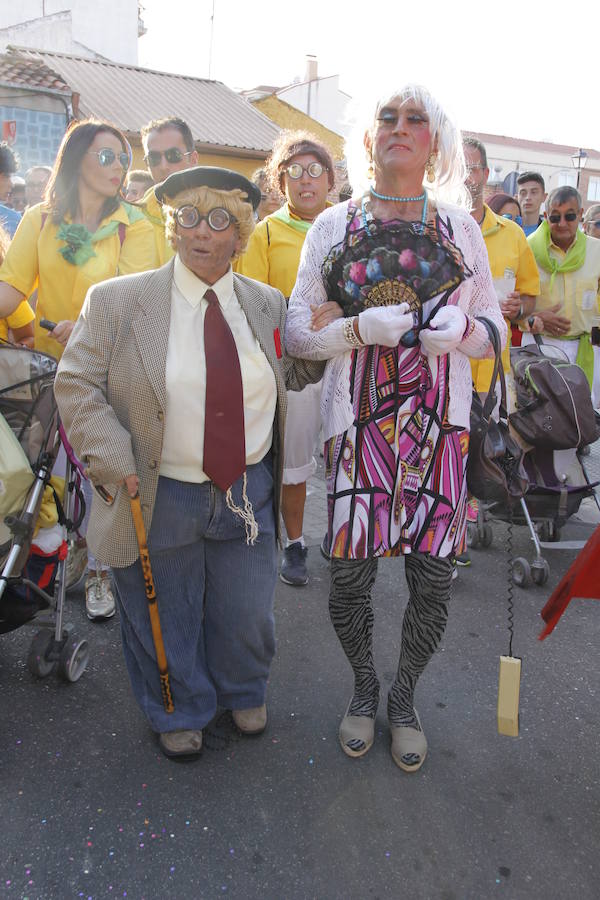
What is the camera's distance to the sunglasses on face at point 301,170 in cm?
380

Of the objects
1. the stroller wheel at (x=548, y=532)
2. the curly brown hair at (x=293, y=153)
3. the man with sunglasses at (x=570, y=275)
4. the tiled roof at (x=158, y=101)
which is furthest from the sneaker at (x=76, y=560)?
the tiled roof at (x=158, y=101)

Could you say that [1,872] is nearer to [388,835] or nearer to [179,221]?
[388,835]

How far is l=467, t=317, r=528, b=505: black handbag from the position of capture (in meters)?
2.50

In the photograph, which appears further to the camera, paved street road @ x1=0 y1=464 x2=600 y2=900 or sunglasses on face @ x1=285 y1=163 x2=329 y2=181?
sunglasses on face @ x1=285 y1=163 x2=329 y2=181

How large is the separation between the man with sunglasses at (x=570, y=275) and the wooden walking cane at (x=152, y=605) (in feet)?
→ 11.2

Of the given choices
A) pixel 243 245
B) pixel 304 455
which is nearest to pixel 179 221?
pixel 243 245

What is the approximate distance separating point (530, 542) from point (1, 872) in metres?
3.72

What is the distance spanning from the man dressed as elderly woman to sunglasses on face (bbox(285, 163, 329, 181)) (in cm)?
141

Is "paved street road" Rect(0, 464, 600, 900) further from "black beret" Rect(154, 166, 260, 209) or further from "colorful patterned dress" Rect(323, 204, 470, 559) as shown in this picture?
"black beret" Rect(154, 166, 260, 209)

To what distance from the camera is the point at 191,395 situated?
2.31m

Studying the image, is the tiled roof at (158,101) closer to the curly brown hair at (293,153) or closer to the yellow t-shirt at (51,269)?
the curly brown hair at (293,153)

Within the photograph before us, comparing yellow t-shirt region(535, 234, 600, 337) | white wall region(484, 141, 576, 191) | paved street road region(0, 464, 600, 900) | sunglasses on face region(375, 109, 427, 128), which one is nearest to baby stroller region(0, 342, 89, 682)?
paved street road region(0, 464, 600, 900)

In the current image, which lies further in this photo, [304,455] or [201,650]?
[304,455]

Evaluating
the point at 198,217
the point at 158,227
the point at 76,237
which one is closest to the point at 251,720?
the point at 198,217
